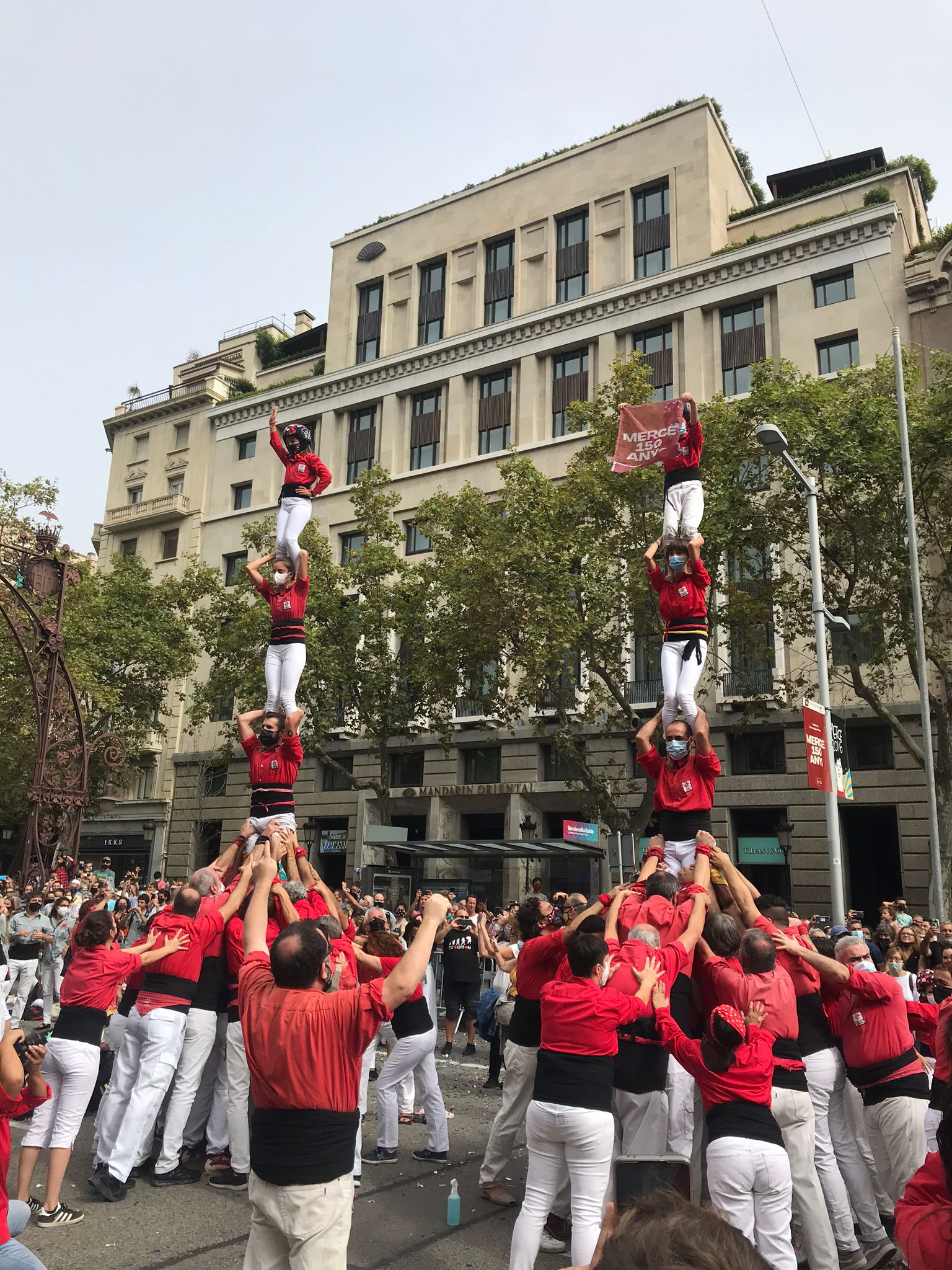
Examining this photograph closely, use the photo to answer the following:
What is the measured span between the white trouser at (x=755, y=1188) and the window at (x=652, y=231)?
3421cm

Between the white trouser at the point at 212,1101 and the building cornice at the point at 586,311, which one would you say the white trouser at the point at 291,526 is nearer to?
the white trouser at the point at 212,1101

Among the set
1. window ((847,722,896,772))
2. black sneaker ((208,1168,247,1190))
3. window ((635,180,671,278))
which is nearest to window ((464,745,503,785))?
window ((847,722,896,772))

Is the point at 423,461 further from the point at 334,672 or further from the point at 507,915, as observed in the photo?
the point at 507,915

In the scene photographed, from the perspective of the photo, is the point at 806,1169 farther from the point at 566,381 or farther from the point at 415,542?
the point at 415,542

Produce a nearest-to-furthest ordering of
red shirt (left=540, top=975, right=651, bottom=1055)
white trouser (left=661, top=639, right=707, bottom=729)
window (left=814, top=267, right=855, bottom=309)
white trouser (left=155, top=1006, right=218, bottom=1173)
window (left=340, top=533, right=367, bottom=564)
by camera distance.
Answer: red shirt (left=540, top=975, right=651, bottom=1055), white trouser (left=155, top=1006, right=218, bottom=1173), white trouser (left=661, top=639, right=707, bottom=729), window (left=814, top=267, right=855, bottom=309), window (left=340, top=533, right=367, bottom=564)

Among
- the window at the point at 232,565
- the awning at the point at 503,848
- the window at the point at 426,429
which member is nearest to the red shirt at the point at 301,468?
the awning at the point at 503,848

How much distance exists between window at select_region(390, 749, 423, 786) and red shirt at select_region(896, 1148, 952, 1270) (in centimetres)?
3400

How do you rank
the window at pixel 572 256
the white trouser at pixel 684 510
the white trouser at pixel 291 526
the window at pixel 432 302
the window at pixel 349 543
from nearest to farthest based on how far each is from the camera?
the white trouser at pixel 684 510, the white trouser at pixel 291 526, the window at pixel 572 256, the window at pixel 349 543, the window at pixel 432 302

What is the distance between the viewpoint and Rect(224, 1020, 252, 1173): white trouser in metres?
8.20

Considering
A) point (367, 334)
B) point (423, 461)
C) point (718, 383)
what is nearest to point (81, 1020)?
point (718, 383)

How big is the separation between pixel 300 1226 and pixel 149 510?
46.7m

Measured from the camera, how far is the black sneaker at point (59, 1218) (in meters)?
7.20

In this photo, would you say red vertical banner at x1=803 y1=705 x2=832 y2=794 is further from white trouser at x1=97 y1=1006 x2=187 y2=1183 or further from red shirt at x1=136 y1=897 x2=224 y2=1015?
white trouser at x1=97 y1=1006 x2=187 y2=1183

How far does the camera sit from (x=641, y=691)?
31844 mm
